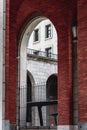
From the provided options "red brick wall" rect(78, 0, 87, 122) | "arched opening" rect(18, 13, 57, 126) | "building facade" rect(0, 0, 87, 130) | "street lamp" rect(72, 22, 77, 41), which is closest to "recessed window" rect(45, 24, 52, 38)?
"arched opening" rect(18, 13, 57, 126)

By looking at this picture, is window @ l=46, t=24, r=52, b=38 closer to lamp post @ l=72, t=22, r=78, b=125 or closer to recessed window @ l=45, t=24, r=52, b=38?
recessed window @ l=45, t=24, r=52, b=38

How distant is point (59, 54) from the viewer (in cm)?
1967

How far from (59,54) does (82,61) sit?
5.86 meters

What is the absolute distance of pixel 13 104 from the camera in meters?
15.4

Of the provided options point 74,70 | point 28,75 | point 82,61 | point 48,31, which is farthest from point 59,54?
point 48,31

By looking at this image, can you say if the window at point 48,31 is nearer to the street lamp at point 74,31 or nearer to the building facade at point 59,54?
the building facade at point 59,54

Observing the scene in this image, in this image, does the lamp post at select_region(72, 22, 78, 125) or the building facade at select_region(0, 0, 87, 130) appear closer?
the building facade at select_region(0, 0, 87, 130)

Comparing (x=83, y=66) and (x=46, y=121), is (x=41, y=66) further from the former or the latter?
(x=83, y=66)

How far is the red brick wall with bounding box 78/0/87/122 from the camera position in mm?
13562

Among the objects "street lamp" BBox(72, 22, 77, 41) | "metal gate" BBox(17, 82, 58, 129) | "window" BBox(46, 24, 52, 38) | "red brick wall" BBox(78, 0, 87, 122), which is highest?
"window" BBox(46, 24, 52, 38)

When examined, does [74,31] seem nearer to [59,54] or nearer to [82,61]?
[59,54]

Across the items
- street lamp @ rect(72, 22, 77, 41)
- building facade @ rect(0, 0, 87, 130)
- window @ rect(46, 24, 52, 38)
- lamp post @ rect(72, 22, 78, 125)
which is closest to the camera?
building facade @ rect(0, 0, 87, 130)

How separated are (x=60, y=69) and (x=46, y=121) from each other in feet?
80.8

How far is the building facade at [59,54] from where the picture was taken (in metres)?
13.7
